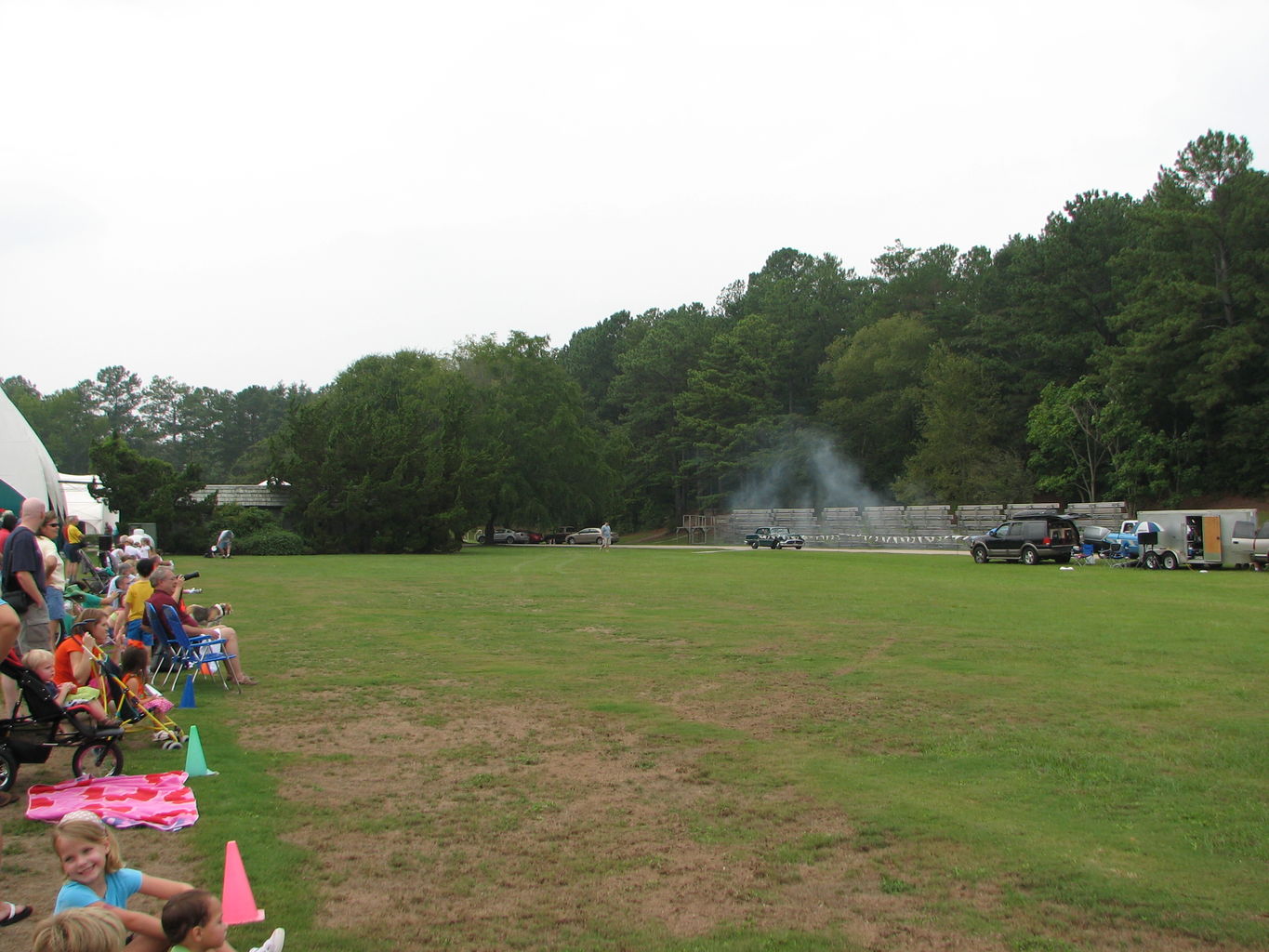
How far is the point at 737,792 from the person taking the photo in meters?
7.10

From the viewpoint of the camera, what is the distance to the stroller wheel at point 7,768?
711 centimetres

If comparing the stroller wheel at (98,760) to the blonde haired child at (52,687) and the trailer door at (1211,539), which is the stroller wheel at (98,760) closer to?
the blonde haired child at (52,687)

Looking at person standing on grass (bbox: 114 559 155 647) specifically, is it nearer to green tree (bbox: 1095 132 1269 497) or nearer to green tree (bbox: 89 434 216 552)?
green tree (bbox: 89 434 216 552)

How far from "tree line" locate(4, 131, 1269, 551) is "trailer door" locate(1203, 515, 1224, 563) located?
2022cm

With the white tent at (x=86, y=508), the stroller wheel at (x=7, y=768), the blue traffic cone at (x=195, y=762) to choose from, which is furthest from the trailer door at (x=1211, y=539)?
the white tent at (x=86, y=508)

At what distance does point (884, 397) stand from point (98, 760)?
69817 millimetres

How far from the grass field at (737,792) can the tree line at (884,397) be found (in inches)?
1571

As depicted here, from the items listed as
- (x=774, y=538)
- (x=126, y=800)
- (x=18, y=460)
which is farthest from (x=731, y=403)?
(x=126, y=800)

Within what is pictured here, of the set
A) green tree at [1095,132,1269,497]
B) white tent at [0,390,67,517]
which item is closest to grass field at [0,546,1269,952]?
white tent at [0,390,67,517]

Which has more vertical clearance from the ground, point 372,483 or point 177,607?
point 372,483

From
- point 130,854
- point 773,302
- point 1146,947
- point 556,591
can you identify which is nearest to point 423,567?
point 556,591

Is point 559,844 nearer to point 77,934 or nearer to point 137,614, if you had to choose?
point 77,934

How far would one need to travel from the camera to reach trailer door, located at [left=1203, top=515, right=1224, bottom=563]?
31.8m

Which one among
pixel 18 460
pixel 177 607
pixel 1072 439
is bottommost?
pixel 177 607
